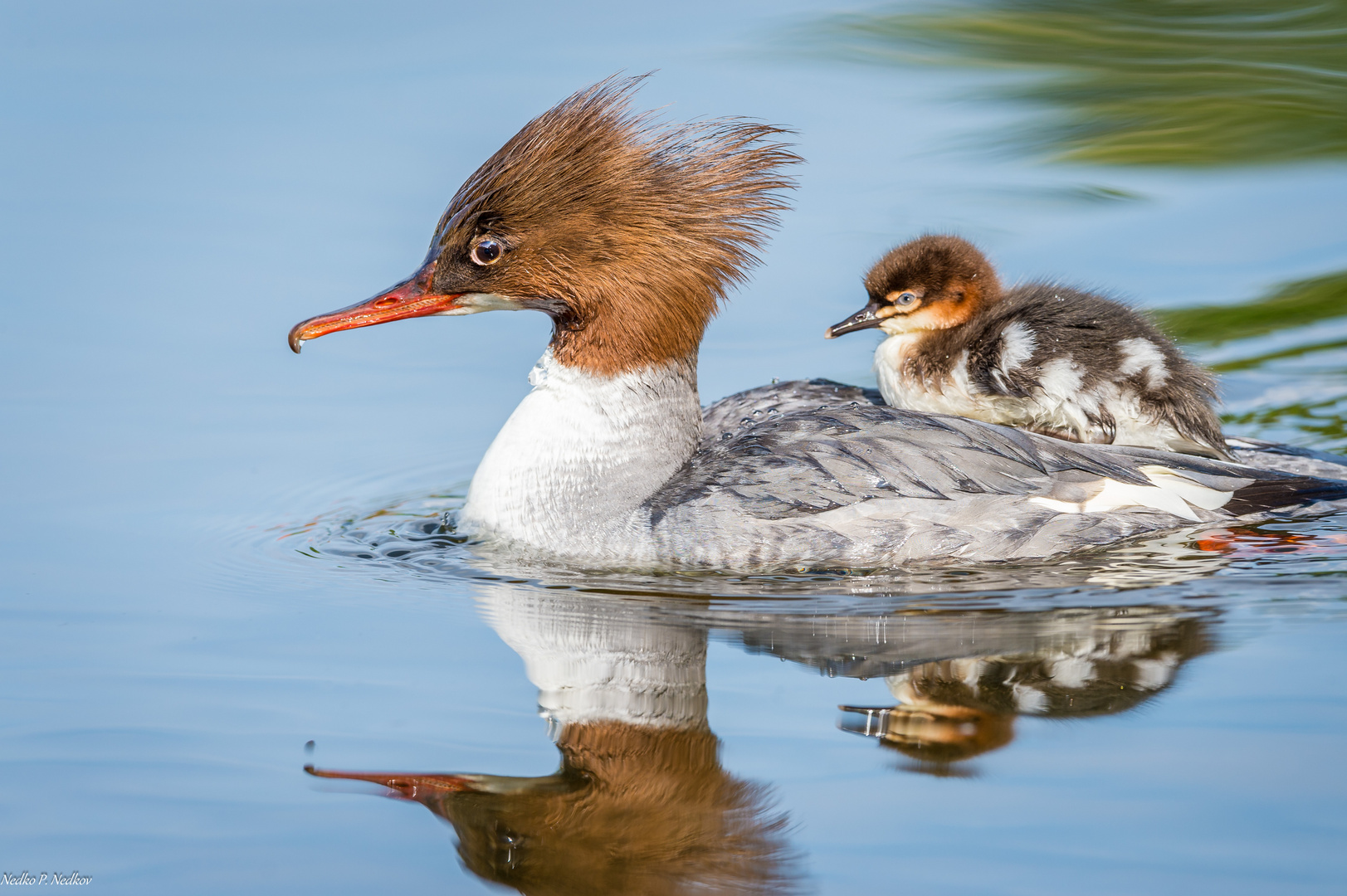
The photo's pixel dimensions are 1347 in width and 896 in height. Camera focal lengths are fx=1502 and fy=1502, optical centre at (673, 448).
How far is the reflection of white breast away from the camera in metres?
3.94

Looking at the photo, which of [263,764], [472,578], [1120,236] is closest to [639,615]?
[472,578]

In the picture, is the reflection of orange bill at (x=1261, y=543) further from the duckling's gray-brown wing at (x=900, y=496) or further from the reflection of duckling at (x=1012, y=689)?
the reflection of duckling at (x=1012, y=689)

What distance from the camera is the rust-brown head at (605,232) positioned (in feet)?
17.4

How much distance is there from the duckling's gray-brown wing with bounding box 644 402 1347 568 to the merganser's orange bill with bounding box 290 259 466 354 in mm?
1095

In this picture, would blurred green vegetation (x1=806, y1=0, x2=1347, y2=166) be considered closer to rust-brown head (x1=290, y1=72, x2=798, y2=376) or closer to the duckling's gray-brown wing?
the duckling's gray-brown wing

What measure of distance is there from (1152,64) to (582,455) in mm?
6760

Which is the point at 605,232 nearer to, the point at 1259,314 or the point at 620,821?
the point at 620,821

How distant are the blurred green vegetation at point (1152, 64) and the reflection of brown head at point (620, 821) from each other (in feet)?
24.5

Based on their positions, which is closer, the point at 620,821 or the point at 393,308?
the point at 620,821

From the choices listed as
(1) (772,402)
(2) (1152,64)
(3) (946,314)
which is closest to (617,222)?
(1) (772,402)

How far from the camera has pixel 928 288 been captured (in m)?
6.18

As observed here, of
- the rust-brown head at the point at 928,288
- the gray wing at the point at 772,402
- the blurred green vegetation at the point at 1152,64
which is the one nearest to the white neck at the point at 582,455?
the gray wing at the point at 772,402

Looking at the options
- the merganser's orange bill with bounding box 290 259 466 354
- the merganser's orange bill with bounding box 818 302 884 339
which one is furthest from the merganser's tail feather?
the merganser's orange bill with bounding box 290 259 466 354

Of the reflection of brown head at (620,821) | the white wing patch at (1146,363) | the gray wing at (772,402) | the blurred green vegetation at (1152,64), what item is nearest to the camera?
the reflection of brown head at (620,821)
